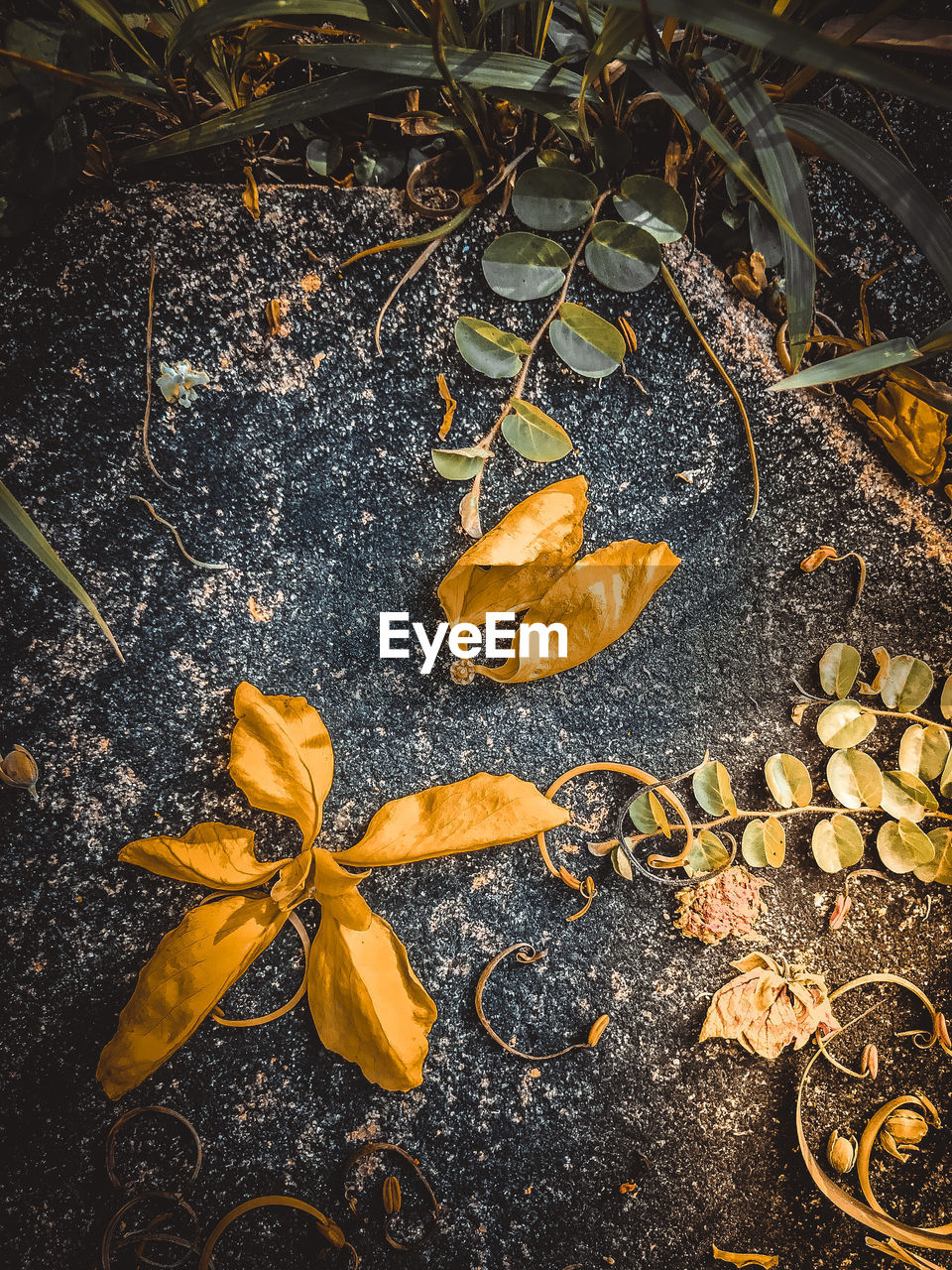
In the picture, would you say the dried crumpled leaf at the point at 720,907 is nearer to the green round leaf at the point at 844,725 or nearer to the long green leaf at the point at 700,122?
the green round leaf at the point at 844,725

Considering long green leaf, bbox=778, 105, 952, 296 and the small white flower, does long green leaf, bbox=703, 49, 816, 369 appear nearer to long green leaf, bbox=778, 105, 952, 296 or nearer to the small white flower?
long green leaf, bbox=778, 105, 952, 296

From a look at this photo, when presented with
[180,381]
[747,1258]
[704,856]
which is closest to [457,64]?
[180,381]

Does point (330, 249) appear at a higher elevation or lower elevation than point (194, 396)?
higher

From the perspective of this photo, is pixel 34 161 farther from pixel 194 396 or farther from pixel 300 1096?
pixel 300 1096

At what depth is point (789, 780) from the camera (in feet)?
2.19

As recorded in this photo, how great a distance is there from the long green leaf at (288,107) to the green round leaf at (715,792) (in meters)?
0.63

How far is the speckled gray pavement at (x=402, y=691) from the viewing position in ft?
1.98

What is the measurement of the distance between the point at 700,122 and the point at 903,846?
644 mm

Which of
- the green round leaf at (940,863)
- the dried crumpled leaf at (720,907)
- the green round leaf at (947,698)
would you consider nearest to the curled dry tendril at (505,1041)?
the dried crumpled leaf at (720,907)

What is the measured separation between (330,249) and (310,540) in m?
0.25

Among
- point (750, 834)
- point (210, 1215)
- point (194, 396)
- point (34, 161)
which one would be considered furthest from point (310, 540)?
point (210, 1215)

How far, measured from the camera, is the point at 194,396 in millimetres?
605

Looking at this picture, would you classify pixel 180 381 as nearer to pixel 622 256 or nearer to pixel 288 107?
pixel 288 107

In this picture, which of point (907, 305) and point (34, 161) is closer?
point (34, 161)
